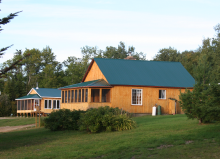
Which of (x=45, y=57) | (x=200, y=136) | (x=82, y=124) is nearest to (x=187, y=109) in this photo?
(x=200, y=136)

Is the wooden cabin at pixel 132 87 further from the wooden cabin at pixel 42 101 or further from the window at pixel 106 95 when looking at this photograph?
the wooden cabin at pixel 42 101

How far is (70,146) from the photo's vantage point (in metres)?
13.0

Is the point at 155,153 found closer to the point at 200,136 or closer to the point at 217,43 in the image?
the point at 200,136

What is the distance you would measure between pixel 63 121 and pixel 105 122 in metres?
3.93

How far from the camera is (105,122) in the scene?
17.1 m

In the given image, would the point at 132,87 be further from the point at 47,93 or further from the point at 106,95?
the point at 47,93

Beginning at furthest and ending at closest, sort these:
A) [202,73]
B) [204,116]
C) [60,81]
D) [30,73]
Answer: [30,73]
[60,81]
[202,73]
[204,116]

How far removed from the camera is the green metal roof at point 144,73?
28.9 metres

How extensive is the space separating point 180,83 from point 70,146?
19633 mm

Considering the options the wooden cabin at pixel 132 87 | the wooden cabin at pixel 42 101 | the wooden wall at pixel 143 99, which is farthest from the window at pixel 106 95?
the wooden cabin at pixel 42 101

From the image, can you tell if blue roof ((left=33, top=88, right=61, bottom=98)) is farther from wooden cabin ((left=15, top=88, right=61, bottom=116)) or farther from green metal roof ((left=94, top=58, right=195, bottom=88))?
green metal roof ((left=94, top=58, right=195, bottom=88))

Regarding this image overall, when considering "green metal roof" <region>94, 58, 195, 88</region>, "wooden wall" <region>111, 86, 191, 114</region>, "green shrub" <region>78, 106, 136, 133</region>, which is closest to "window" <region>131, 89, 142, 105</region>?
"wooden wall" <region>111, 86, 191, 114</region>

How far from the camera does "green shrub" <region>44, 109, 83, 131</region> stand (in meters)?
19.7

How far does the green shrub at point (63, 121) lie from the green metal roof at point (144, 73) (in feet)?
26.7
